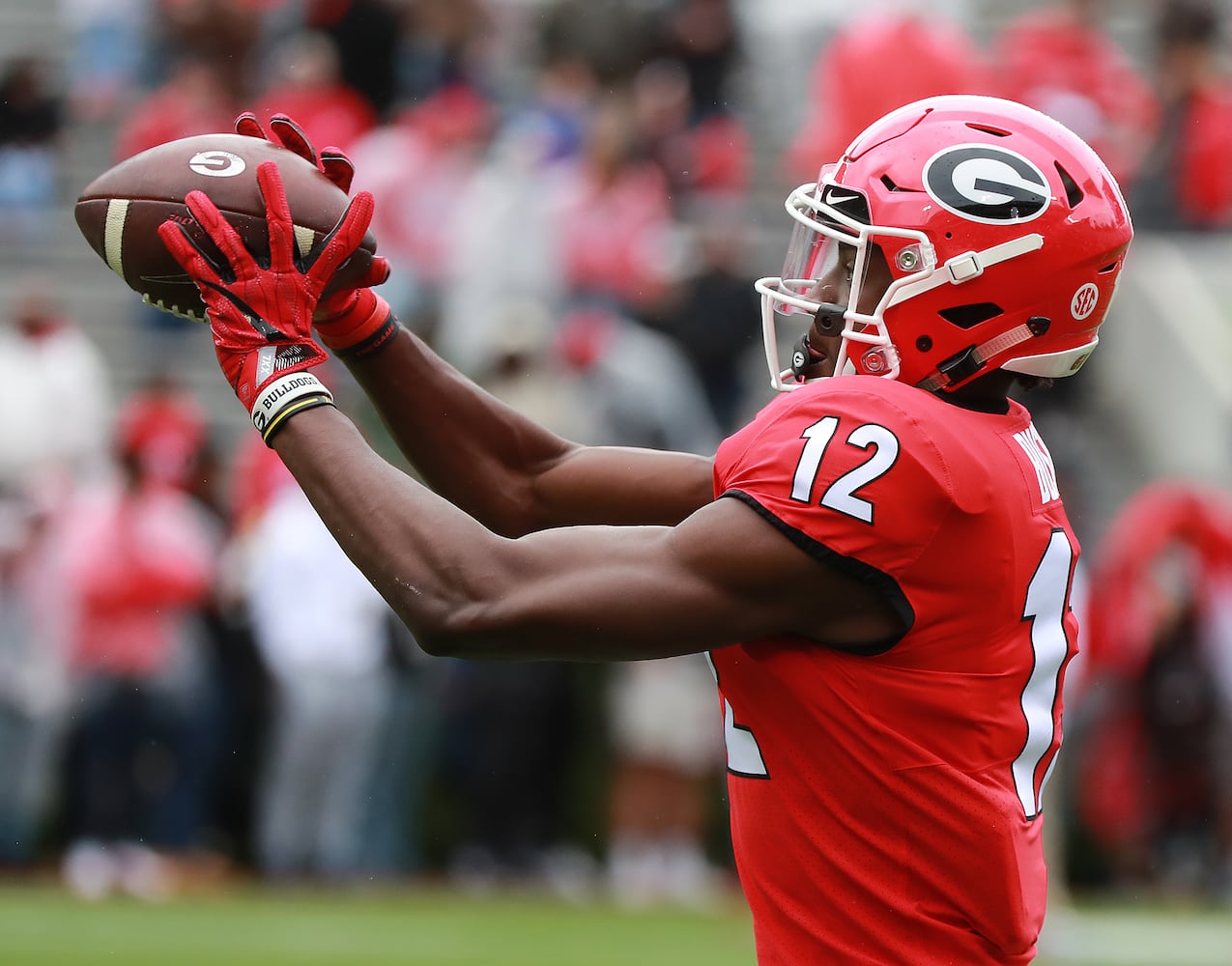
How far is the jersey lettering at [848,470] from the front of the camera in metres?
2.49

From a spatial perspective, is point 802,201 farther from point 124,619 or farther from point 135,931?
point 124,619

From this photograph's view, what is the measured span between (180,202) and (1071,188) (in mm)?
1334

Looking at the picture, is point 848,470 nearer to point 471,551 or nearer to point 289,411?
point 471,551

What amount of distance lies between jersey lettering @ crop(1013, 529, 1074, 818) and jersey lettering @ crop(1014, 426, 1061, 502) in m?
0.06

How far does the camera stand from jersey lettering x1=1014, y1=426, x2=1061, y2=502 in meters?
2.75

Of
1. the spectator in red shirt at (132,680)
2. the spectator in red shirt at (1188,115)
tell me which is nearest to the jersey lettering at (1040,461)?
the spectator in red shirt at (132,680)

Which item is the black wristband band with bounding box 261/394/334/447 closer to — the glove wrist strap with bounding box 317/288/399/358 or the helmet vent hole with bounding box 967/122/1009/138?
the glove wrist strap with bounding box 317/288/399/358

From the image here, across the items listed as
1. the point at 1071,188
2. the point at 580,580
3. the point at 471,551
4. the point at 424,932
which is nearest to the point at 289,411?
the point at 471,551

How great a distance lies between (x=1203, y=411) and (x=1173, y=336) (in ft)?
1.38

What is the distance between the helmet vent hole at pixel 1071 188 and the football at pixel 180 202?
1078mm

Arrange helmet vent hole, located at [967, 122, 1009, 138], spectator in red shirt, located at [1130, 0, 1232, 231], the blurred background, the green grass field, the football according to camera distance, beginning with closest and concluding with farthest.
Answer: helmet vent hole, located at [967, 122, 1009, 138], the football, the green grass field, the blurred background, spectator in red shirt, located at [1130, 0, 1232, 231]

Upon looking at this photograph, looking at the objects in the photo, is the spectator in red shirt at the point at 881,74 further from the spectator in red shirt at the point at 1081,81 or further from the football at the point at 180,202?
the football at the point at 180,202

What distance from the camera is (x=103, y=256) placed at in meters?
3.11

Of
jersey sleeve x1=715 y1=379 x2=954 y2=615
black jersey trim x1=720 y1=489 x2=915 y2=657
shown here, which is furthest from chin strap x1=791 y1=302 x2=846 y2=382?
black jersey trim x1=720 y1=489 x2=915 y2=657
